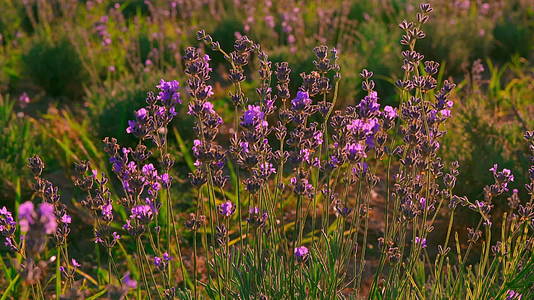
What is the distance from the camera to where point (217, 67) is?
6.27m

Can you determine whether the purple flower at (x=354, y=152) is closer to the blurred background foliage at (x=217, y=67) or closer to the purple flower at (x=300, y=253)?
the purple flower at (x=300, y=253)

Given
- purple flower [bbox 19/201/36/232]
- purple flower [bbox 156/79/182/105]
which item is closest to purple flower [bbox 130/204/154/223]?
purple flower [bbox 156/79/182/105]

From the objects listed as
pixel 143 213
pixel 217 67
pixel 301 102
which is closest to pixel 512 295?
pixel 301 102

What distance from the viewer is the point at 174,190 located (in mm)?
3988

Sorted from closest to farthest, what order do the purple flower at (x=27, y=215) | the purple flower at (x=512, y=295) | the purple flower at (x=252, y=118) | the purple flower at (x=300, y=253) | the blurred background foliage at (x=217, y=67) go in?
the purple flower at (x=27, y=215), the purple flower at (x=252, y=118), the purple flower at (x=300, y=253), the purple flower at (x=512, y=295), the blurred background foliage at (x=217, y=67)

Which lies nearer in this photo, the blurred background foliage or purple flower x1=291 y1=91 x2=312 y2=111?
purple flower x1=291 y1=91 x2=312 y2=111

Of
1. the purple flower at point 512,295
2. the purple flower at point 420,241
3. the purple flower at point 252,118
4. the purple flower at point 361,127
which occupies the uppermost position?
the purple flower at point 252,118

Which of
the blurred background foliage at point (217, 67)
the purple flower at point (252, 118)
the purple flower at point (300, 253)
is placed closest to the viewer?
the purple flower at point (252, 118)

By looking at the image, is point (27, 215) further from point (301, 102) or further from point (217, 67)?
point (217, 67)

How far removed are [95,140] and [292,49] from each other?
1.66m

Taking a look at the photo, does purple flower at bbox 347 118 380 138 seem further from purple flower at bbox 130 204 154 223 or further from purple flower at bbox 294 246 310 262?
purple flower at bbox 130 204 154 223

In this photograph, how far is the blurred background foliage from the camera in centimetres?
398

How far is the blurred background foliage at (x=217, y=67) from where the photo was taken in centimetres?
398

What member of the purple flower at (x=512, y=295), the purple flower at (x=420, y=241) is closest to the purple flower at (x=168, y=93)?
the purple flower at (x=420, y=241)
